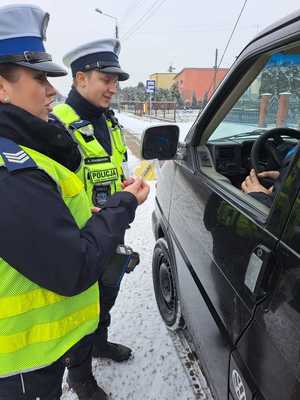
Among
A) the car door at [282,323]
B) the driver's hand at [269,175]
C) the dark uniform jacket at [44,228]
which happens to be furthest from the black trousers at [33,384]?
the driver's hand at [269,175]

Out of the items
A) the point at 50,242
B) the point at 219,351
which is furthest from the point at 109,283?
the point at 50,242

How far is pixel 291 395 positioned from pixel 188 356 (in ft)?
5.08

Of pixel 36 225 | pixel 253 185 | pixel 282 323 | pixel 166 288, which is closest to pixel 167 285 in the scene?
pixel 166 288

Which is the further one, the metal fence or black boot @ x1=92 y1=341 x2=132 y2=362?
the metal fence

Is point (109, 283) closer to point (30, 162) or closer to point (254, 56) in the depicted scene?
point (30, 162)

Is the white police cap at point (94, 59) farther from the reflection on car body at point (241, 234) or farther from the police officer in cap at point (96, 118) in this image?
the reflection on car body at point (241, 234)

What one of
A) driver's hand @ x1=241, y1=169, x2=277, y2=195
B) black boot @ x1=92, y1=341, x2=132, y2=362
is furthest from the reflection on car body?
black boot @ x1=92, y1=341, x2=132, y2=362

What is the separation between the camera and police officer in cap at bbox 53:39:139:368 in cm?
178

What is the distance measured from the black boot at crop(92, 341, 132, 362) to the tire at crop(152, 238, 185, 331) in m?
0.40

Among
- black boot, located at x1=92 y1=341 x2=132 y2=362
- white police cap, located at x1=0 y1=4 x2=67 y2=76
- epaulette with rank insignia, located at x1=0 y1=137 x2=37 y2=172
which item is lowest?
black boot, located at x1=92 y1=341 x2=132 y2=362

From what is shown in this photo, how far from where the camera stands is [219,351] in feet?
4.43

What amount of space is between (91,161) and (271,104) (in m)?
1.33

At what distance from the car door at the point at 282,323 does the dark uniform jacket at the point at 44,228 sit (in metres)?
0.51

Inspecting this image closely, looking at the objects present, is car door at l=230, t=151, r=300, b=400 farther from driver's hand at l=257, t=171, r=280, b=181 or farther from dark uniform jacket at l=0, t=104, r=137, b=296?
driver's hand at l=257, t=171, r=280, b=181
